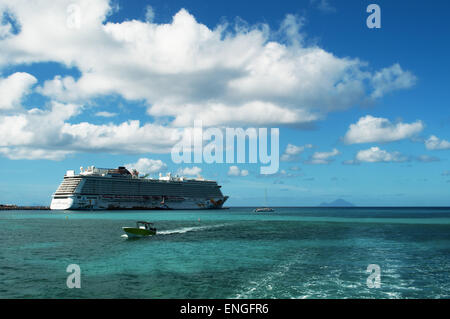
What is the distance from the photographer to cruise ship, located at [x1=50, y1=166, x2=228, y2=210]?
156 m

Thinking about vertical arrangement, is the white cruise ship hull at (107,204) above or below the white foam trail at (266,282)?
below

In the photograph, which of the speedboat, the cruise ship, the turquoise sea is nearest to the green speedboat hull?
the speedboat

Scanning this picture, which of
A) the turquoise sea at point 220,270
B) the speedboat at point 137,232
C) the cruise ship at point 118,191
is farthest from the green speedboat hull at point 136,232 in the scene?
the cruise ship at point 118,191

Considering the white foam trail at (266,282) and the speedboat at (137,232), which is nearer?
the white foam trail at (266,282)

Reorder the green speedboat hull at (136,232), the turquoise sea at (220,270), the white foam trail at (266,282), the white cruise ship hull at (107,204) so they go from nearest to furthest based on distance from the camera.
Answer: the white foam trail at (266,282)
the turquoise sea at (220,270)
the green speedboat hull at (136,232)
the white cruise ship hull at (107,204)

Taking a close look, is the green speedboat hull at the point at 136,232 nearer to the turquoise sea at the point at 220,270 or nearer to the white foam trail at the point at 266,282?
the turquoise sea at the point at 220,270

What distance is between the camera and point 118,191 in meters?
171

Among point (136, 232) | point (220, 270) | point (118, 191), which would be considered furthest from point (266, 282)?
point (118, 191)

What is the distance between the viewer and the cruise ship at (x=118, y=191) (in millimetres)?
156375

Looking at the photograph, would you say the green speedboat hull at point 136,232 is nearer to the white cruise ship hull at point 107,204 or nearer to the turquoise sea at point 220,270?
the turquoise sea at point 220,270

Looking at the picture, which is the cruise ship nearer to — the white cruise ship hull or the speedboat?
the white cruise ship hull

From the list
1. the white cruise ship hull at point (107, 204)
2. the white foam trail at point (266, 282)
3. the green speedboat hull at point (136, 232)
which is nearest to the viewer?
the white foam trail at point (266, 282)

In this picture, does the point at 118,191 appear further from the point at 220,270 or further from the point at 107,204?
the point at 220,270
